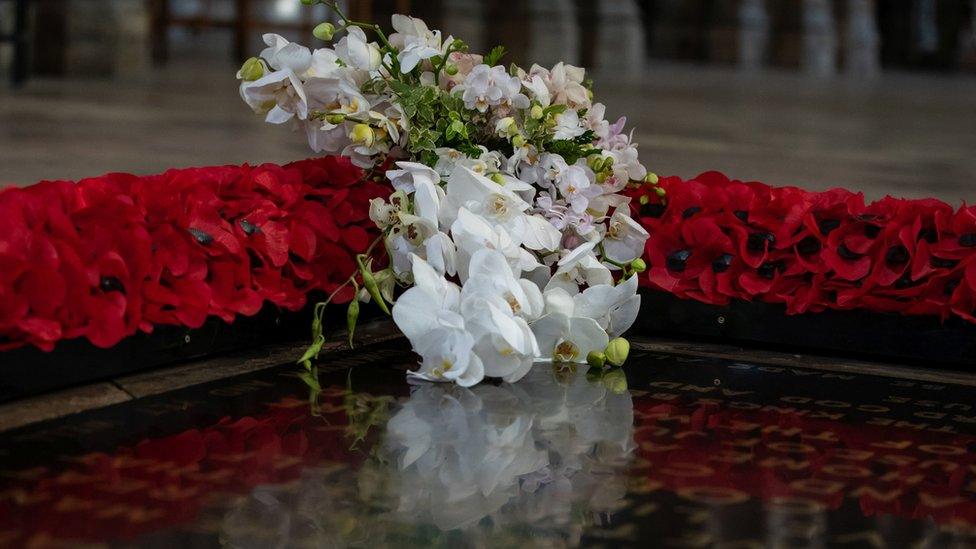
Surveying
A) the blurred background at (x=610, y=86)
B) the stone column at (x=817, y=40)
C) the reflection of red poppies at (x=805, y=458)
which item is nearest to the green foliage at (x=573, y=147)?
the reflection of red poppies at (x=805, y=458)

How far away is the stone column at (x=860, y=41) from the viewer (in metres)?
26.5

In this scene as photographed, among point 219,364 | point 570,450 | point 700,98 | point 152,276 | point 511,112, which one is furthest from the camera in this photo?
point 700,98

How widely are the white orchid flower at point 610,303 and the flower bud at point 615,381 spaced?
118mm

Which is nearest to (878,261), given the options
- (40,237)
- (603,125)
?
(603,125)

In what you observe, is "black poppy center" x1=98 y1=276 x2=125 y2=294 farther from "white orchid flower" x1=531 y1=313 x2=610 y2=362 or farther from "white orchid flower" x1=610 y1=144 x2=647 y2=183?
"white orchid flower" x1=610 y1=144 x2=647 y2=183

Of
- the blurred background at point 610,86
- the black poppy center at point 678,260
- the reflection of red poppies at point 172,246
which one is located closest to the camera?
the reflection of red poppies at point 172,246

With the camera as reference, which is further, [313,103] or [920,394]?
[313,103]

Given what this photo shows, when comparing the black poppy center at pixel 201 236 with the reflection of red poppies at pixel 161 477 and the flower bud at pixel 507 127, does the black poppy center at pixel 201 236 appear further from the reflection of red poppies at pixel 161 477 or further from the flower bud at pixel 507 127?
the flower bud at pixel 507 127

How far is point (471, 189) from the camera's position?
3117 millimetres

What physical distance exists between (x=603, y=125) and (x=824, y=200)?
52 centimetres

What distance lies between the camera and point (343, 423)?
266 cm

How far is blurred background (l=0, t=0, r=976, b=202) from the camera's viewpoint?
750 cm

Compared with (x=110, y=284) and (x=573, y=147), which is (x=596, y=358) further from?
(x=110, y=284)

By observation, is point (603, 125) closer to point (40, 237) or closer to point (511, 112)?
point (511, 112)
